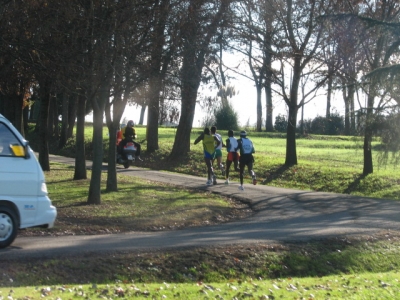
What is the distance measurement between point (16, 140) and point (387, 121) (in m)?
15.1

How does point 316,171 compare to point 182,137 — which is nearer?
point 316,171

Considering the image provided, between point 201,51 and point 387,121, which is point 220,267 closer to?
point 201,51

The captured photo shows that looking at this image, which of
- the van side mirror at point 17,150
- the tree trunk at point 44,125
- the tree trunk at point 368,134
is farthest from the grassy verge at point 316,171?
the van side mirror at point 17,150

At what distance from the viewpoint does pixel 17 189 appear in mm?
9875

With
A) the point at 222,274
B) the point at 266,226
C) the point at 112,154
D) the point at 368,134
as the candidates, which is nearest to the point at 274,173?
the point at 368,134

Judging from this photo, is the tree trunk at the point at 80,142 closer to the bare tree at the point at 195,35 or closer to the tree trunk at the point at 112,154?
the tree trunk at the point at 112,154

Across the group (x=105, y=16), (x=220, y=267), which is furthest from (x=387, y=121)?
(x=220, y=267)

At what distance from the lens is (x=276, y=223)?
1506 cm

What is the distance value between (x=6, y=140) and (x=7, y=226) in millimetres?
1315

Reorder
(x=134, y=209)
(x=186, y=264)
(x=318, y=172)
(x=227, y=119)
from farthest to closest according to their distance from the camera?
(x=227, y=119) < (x=318, y=172) < (x=134, y=209) < (x=186, y=264)

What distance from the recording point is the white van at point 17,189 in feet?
32.1

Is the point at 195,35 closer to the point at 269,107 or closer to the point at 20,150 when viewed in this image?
the point at 20,150

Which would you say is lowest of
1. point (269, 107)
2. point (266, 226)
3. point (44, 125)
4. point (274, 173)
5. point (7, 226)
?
point (266, 226)

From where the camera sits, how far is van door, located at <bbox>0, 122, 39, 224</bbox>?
976cm
